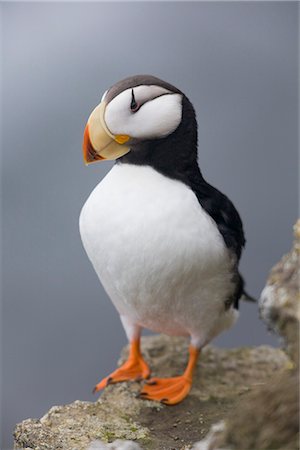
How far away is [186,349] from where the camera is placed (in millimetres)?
2250

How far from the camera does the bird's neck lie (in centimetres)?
166

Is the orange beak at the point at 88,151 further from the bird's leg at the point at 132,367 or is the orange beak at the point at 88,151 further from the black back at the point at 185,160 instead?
the bird's leg at the point at 132,367

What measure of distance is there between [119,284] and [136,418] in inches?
13.9

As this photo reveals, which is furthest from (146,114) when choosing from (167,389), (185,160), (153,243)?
(167,389)

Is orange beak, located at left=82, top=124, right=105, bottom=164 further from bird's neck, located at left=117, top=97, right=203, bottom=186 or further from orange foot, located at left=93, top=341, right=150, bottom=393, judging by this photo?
orange foot, located at left=93, top=341, right=150, bottom=393

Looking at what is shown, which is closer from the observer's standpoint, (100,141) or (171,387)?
(100,141)

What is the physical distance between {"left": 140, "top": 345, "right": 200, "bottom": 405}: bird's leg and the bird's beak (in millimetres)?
623

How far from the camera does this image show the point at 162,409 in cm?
185

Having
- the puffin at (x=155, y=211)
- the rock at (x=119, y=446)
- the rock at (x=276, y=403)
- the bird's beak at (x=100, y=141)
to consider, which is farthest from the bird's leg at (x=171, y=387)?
the rock at (x=276, y=403)

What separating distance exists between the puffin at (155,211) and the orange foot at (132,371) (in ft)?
0.93

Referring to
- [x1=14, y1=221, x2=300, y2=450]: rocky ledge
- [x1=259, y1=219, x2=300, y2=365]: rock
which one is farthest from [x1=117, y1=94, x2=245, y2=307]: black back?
[x1=259, y1=219, x2=300, y2=365]: rock

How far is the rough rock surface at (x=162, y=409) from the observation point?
1575mm

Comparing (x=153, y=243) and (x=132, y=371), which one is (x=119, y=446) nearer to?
(x=153, y=243)

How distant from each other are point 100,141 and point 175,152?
18 centimetres
